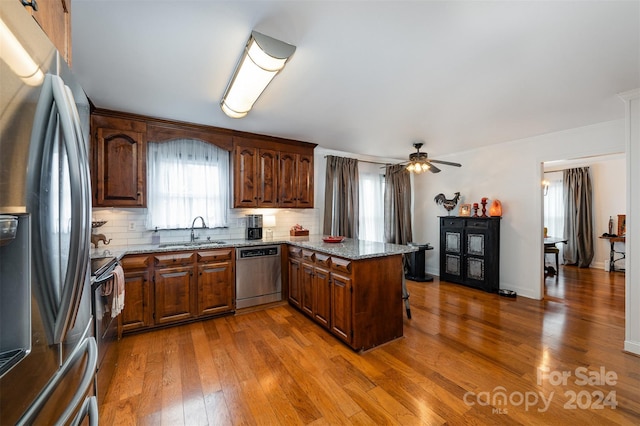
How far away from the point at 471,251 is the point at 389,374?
3210 millimetres

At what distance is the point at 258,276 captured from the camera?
11.8 ft

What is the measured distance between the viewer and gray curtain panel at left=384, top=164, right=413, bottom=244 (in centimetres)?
547

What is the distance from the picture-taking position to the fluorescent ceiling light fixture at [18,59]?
52 centimetres

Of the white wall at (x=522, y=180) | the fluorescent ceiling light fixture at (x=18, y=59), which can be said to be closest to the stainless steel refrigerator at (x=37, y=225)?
the fluorescent ceiling light fixture at (x=18, y=59)

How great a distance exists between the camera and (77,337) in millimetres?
817

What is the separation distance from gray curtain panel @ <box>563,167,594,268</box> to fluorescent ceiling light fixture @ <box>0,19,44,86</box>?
8.57 metres

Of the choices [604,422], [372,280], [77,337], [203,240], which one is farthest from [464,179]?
[77,337]

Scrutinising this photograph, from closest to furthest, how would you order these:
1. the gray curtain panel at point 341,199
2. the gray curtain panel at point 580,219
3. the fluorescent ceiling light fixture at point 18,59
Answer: the fluorescent ceiling light fixture at point 18,59 < the gray curtain panel at point 341,199 < the gray curtain panel at point 580,219

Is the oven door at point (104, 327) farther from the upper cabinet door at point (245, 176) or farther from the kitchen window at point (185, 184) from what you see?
the upper cabinet door at point (245, 176)

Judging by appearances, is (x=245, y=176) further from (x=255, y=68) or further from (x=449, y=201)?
(x=449, y=201)

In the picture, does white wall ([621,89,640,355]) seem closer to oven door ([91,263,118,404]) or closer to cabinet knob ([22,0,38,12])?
cabinet knob ([22,0,38,12])

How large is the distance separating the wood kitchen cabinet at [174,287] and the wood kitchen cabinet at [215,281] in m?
0.10

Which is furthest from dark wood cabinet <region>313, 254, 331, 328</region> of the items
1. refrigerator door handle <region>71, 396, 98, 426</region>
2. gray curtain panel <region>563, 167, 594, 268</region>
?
gray curtain panel <region>563, 167, 594, 268</region>

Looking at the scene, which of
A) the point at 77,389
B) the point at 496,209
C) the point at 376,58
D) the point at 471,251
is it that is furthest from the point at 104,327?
the point at 496,209
